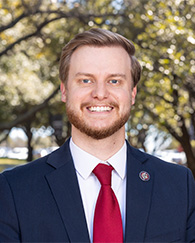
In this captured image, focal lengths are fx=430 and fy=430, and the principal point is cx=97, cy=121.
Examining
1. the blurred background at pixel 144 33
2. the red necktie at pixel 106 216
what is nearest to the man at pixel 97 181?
the red necktie at pixel 106 216

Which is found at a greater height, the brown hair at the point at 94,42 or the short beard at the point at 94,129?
the brown hair at the point at 94,42

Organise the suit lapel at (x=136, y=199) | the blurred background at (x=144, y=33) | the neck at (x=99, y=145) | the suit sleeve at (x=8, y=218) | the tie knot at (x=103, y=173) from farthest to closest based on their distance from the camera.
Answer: the blurred background at (x=144, y=33), the neck at (x=99, y=145), the tie knot at (x=103, y=173), the suit lapel at (x=136, y=199), the suit sleeve at (x=8, y=218)

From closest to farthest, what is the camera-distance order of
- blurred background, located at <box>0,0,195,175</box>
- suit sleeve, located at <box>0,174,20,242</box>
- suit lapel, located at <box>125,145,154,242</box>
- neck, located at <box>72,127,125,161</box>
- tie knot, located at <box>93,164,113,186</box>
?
suit sleeve, located at <box>0,174,20,242</box>
suit lapel, located at <box>125,145,154,242</box>
tie knot, located at <box>93,164,113,186</box>
neck, located at <box>72,127,125,161</box>
blurred background, located at <box>0,0,195,175</box>

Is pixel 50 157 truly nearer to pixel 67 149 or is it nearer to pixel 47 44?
pixel 67 149

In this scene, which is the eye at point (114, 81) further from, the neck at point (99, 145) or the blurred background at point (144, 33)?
the blurred background at point (144, 33)

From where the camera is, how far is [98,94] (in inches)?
115

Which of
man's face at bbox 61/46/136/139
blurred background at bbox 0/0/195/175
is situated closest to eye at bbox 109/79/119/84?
man's face at bbox 61/46/136/139

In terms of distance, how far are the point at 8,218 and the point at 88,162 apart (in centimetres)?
65

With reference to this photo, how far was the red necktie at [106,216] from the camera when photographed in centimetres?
271

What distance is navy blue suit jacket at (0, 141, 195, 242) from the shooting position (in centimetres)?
271

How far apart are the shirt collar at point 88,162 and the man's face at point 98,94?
0.15 metres

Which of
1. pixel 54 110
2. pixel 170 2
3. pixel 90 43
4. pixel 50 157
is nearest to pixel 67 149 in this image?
pixel 50 157

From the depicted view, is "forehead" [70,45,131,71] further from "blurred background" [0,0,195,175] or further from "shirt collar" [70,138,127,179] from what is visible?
"blurred background" [0,0,195,175]

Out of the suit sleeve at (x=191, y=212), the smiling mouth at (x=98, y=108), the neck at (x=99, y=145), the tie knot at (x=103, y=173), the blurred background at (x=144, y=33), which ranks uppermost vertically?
the smiling mouth at (x=98, y=108)
